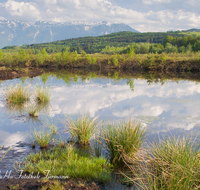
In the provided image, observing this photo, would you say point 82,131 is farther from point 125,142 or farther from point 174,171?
point 174,171

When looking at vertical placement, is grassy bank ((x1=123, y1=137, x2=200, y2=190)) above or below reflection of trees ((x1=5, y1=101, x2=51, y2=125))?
above

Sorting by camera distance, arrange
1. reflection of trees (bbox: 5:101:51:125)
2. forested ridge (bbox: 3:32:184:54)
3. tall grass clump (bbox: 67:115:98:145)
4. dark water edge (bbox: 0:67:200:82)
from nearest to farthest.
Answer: tall grass clump (bbox: 67:115:98:145) < reflection of trees (bbox: 5:101:51:125) < dark water edge (bbox: 0:67:200:82) < forested ridge (bbox: 3:32:184:54)

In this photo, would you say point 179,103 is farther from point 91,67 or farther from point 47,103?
point 91,67

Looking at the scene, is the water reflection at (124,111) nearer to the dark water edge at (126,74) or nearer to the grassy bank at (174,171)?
the grassy bank at (174,171)

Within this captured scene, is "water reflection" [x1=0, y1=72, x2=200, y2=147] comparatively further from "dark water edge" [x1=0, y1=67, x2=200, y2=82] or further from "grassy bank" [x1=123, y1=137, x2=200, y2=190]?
"dark water edge" [x1=0, y1=67, x2=200, y2=82]

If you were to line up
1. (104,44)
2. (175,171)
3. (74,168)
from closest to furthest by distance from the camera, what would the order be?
(175,171), (74,168), (104,44)

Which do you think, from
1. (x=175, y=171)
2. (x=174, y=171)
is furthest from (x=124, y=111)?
(x=175, y=171)

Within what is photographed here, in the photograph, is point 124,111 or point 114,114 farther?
point 124,111

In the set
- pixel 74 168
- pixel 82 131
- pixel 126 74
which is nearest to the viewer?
pixel 74 168

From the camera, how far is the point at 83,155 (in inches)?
163

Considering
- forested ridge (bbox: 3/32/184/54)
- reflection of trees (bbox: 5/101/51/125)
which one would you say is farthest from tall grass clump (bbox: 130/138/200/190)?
forested ridge (bbox: 3/32/184/54)

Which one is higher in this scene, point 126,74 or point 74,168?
point 126,74

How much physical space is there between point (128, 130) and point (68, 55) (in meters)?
28.7

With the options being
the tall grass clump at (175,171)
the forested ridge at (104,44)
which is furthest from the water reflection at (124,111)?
the forested ridge at (104,44)
